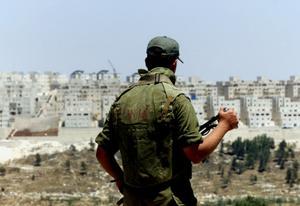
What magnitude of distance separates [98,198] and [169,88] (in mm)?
27747

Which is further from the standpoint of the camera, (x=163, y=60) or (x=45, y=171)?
(x=45, y=171)

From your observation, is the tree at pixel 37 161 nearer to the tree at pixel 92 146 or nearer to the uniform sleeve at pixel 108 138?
the tree at pixel 92 146

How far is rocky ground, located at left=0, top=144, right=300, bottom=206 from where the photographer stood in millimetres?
29844

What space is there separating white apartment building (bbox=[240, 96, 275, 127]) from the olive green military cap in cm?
4572

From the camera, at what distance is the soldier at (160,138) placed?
7.92ft

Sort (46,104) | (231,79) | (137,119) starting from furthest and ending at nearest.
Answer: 1. (231,79)
2. (46,104)
3. (137,119)

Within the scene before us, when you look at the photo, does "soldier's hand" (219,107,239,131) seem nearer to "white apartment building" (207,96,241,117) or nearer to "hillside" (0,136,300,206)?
"hillside" (0,136,300,206)

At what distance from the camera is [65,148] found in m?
42.1

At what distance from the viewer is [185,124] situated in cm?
240

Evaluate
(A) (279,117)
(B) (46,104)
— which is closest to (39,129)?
(B) (46,104)

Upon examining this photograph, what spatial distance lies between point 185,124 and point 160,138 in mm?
75

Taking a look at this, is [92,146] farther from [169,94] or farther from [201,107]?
[169,94]

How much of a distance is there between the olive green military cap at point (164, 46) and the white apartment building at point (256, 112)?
4572 centimetres

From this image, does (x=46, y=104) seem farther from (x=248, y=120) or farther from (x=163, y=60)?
(x=163, y=60)
